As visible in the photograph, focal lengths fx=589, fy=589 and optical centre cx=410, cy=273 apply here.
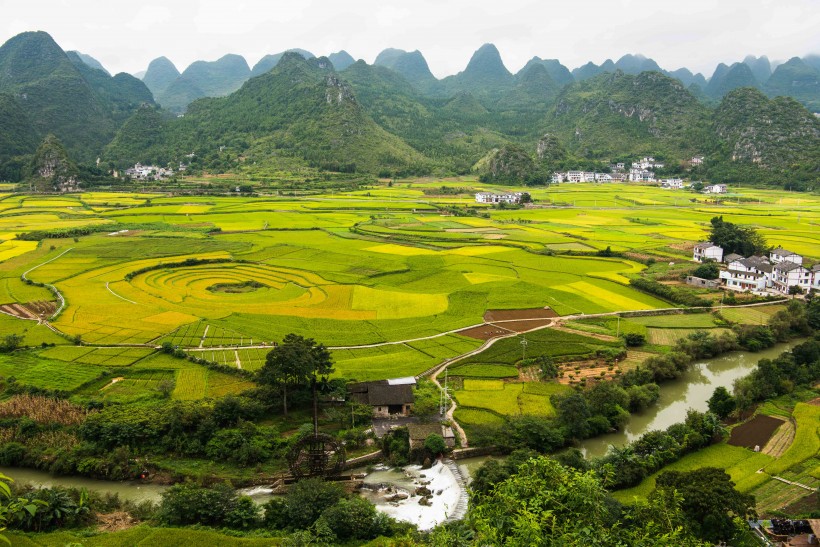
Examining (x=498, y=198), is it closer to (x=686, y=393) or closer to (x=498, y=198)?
(x=498, y=198)

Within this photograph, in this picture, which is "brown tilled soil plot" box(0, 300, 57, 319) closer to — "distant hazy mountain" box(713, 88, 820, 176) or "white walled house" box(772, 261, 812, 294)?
"white walled house" box(772, 261, 812, 294)

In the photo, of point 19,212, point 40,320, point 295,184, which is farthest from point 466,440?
point 295,184

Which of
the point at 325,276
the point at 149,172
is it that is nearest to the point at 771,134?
the point at 325,276

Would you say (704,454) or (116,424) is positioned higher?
(116,424)

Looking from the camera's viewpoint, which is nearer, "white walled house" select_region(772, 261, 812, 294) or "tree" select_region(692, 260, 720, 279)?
"white walled house" select_region(772, 261, 812, 294)

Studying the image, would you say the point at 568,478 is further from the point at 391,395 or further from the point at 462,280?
the point at 462,280

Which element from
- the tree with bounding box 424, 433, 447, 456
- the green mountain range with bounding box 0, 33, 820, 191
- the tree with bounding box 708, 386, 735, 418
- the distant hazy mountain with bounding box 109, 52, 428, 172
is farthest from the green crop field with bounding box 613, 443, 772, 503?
the distant hazy mountain with bounding box 109, 52, 428, 172

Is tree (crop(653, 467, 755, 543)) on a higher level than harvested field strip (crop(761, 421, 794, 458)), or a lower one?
higher
